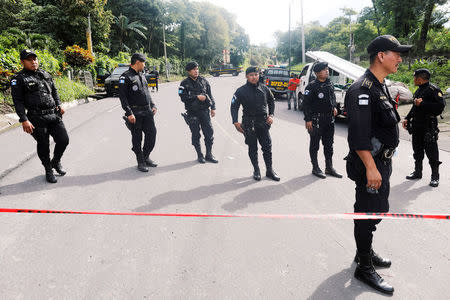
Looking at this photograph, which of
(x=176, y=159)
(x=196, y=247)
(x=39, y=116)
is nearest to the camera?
(x=196, y=247)

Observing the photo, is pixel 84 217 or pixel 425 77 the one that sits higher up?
pixel 425 77

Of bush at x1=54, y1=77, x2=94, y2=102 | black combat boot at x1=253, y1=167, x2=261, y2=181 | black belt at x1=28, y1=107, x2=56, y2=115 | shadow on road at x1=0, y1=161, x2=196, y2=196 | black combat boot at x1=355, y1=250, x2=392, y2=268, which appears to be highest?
bush at x1=54, y1=77, x2=94, y2=102

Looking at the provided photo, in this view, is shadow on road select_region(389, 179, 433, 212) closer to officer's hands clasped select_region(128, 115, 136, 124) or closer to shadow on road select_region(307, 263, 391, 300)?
shadow on road select_region(307, 263, 391, 300)

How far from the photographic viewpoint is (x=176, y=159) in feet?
20.4

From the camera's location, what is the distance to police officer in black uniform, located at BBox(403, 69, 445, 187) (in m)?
4.59

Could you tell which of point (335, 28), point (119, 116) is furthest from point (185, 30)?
point (119, 116)

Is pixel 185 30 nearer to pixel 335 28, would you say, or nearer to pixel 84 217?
pixel 335 28

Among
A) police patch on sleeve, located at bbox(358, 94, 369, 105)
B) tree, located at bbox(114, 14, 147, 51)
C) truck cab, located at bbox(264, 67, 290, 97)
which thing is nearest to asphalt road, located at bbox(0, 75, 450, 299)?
police patch on sleeve, located at bbox(358, 94, 369, 105)

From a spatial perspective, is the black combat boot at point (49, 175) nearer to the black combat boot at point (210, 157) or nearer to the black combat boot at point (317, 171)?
→ the black combat boot at point (210, 157)

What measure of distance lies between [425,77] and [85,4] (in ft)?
85.8

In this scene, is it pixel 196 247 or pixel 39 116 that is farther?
pixel 39 116

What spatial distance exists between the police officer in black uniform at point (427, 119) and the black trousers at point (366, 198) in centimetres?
277

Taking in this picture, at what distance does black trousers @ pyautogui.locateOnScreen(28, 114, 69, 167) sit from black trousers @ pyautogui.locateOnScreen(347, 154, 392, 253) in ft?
14.0

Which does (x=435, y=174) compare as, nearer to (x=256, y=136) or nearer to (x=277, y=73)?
(x=256, y=136)
